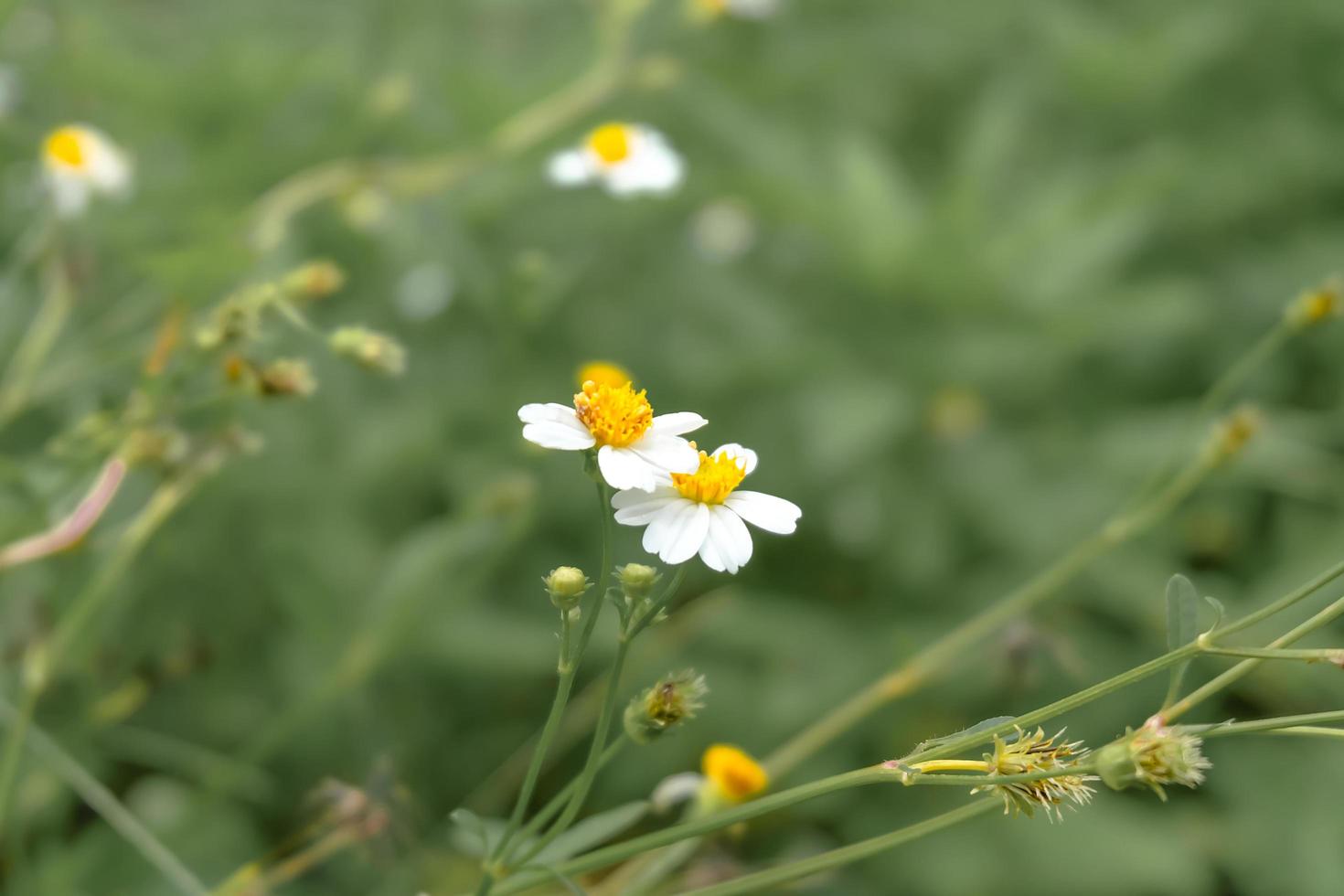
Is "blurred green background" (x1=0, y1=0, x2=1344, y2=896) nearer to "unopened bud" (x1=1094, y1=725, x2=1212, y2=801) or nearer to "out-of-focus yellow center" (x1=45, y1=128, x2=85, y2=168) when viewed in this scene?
"out-of-focus yellow center" (x1=45, y1=128, x2=85, y2=168)

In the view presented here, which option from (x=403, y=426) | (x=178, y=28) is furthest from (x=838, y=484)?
(x=178, y=28)

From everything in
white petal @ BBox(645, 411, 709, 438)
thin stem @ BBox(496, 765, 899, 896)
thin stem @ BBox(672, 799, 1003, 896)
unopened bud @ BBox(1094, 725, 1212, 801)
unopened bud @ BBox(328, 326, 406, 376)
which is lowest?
unopened bud @ BBox(1094, 725, 1212, 801)

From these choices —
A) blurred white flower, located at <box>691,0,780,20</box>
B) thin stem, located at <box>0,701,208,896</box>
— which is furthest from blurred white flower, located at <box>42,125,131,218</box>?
blurred white flower, located at <box>691,0,780,20</box>

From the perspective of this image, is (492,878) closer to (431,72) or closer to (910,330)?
(910,330)

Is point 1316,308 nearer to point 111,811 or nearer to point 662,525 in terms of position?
point 662,525

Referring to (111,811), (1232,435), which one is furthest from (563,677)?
(1232,435)

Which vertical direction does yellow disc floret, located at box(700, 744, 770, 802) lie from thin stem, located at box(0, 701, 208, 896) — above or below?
below
